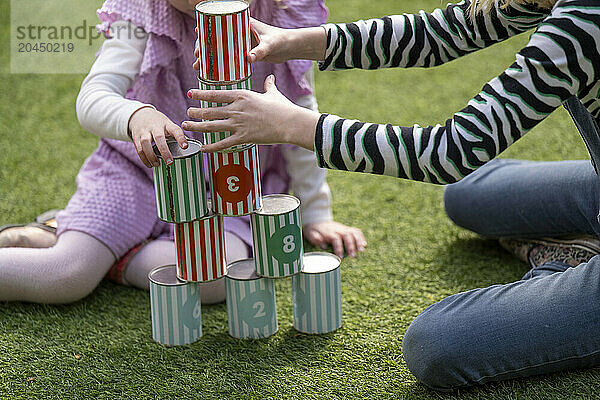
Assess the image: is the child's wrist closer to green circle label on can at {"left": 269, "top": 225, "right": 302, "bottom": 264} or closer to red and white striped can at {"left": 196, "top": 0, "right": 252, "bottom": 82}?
red and white striped can at {"left": 196, "top": 0, "right": 252, "bottom": 82}

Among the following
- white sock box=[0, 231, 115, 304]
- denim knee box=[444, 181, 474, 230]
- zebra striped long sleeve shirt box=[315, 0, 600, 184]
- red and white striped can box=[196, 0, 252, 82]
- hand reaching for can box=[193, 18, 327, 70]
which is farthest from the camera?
denim knee box=[444, 181, 474, 230]

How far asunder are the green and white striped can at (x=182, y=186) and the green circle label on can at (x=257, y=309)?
0.16 meters

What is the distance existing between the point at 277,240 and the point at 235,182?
0.12 m

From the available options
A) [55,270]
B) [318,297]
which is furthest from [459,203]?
[55,270]

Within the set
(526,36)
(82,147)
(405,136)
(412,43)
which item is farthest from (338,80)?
(405,136)

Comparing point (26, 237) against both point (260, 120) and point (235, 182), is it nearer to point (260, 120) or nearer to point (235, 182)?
point (235, 182)

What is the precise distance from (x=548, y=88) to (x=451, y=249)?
1.88 ft

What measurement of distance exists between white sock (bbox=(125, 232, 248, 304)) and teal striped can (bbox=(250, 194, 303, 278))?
0.15m

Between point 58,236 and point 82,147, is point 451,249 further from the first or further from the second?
point 82,147

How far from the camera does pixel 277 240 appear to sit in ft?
3.74

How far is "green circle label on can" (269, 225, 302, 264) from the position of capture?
1139 millimetres

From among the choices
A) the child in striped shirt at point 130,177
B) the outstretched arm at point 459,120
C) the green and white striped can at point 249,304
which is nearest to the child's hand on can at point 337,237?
the child in striped shirt at point 130,177

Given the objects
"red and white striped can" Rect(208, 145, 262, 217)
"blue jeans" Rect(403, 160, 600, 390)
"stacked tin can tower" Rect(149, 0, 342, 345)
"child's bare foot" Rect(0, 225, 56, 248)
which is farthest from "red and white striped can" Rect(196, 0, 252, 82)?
"child's bare foot" Rect(0, 225, 56, 248)

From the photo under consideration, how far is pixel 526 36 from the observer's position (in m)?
2.23
